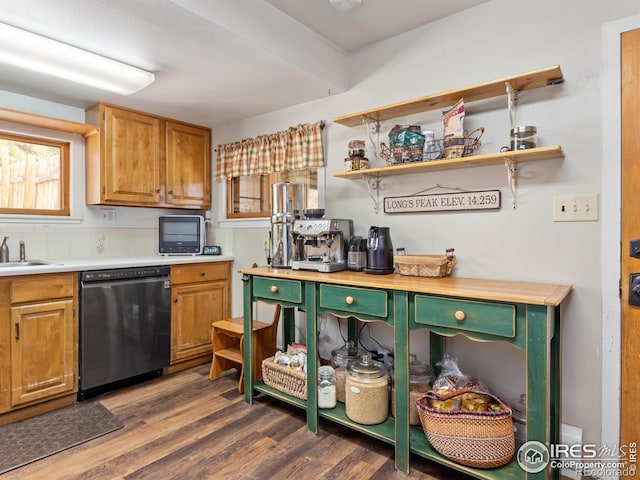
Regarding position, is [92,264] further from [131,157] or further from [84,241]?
[131,157]

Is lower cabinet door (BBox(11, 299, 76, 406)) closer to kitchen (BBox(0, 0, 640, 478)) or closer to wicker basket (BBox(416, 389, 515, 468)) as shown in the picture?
kitchen (BBox(0, 0, 640, 478))

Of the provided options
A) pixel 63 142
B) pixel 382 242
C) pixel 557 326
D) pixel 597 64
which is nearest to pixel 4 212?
pixel 63 142

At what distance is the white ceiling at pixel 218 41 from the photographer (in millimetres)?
1711

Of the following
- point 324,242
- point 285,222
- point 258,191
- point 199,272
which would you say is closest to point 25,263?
point 199,272

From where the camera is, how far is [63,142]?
9.50ft

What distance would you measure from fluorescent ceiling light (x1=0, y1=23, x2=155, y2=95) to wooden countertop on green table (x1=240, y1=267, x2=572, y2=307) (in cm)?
144

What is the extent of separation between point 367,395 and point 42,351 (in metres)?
1.95

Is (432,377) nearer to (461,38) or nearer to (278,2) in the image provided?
(461,38)

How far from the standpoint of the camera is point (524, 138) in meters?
1.74

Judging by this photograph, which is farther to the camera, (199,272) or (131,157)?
(199,272)

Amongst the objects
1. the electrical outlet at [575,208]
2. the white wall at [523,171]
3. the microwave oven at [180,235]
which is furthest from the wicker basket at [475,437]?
the microwave oven at [180,235]

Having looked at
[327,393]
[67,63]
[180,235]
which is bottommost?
[327,393]

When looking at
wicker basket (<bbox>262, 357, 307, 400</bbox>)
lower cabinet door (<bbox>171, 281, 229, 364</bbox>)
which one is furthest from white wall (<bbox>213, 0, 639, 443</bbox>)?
lower cabinet door (<bbox>171, 281, 229, 364</bbox>)

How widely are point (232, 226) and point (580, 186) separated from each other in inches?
101
